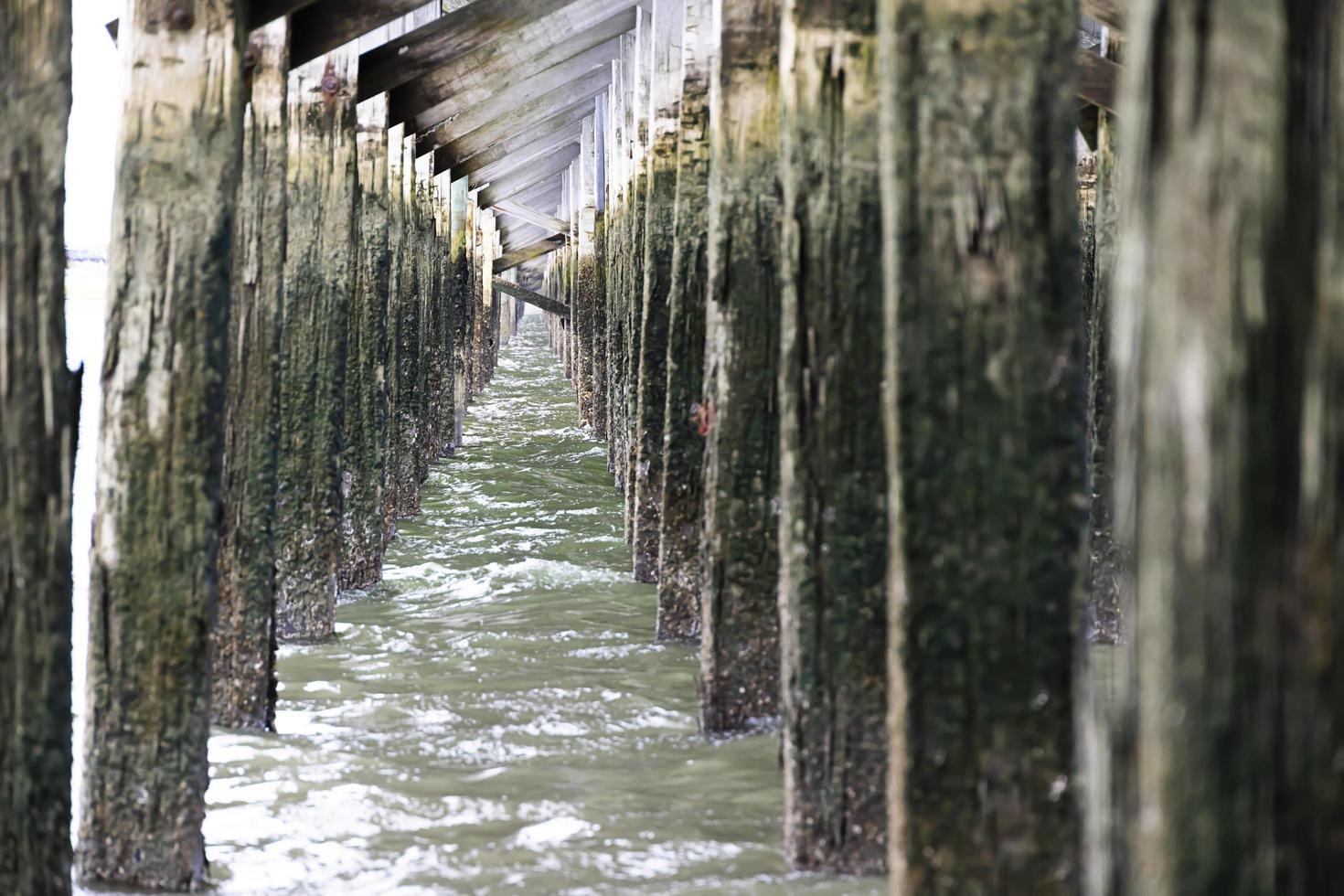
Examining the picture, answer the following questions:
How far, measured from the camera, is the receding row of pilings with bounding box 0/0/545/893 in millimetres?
2209

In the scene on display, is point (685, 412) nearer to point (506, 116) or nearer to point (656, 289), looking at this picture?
point (656, 289)

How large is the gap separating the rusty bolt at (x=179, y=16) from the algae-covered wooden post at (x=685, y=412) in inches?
94.7

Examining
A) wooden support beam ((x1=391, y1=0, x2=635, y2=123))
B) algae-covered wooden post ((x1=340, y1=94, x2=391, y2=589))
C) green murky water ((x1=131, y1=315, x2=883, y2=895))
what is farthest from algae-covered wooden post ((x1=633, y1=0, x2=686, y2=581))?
algae-covered wooden post ((x1=340, y1=94, x2=391, y2=589))

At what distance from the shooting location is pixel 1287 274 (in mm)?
1261

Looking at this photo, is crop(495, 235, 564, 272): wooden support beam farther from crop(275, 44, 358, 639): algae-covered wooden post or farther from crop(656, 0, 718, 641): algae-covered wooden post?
crop(656, 0, 718, 641): algae-covered wooden post

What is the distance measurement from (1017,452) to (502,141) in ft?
39.8

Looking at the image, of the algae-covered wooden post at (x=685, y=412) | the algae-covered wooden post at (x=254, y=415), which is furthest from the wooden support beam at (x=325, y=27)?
the algae-covered wooden post at (x=685, y=412)

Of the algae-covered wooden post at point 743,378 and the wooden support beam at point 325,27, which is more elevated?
the wooden support beam at point 325,27

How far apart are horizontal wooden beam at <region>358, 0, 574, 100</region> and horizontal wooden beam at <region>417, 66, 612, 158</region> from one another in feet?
12.0

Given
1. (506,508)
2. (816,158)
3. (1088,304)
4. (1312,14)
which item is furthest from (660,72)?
(1312,14)

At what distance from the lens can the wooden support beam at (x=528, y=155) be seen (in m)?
16.8

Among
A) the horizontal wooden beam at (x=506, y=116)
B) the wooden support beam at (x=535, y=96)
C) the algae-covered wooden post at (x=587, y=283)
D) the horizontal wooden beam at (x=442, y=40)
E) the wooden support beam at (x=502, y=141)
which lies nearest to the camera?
the horizontal wooden beam at (x=442, y=40)

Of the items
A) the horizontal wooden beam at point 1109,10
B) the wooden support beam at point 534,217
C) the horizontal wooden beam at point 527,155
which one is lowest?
the horizontal wooden beam at point 1109,10

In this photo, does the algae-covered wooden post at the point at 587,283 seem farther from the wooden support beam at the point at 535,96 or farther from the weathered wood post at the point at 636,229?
the weathered wood post at the point at 636,229
